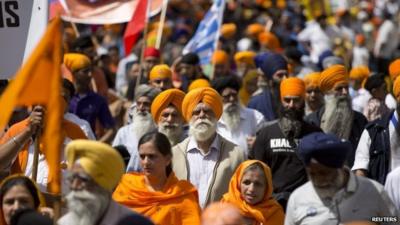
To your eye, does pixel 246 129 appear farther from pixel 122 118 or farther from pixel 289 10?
pixel 289 10

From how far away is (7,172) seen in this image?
1118 centimetres

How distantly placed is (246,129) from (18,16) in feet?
10.3

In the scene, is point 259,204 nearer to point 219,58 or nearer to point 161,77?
point 161,77

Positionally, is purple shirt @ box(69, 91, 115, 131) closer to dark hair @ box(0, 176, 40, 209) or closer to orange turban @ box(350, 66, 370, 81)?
orange turban @ box(350, 66, 370, 81)

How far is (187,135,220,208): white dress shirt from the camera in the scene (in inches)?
458

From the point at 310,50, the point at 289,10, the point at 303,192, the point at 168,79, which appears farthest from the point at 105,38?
the point at 303,192

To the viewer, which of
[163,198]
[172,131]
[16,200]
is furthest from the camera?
[172,131]

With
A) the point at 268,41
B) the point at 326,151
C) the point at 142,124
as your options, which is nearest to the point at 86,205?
the point at 326,151

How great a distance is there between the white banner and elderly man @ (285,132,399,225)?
3167mm

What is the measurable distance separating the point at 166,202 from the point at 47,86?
2436 millimetres

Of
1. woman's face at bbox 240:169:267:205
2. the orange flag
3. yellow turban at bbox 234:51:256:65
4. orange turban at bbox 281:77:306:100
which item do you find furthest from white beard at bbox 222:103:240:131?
yellow turban at bbox 234:51:256:65

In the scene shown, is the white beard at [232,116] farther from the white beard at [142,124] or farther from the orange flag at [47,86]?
the orange flag at [47,86]

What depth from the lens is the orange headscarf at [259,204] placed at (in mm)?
10664

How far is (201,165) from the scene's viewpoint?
1173 cm
